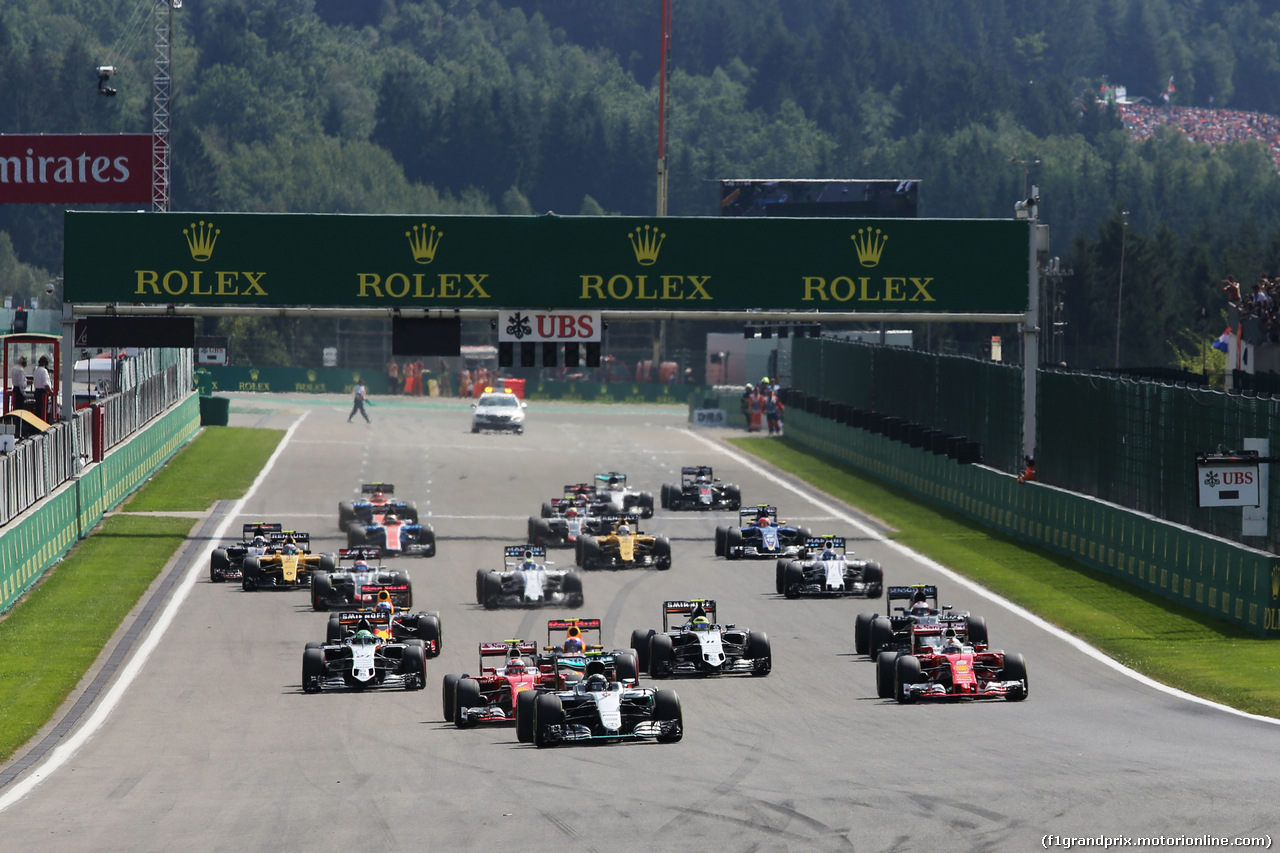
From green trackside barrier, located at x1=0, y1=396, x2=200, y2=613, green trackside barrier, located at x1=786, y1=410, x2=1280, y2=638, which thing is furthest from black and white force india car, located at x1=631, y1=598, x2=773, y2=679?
green trackside barrier, located at x1=0, y1=396, x2=200, y2=613

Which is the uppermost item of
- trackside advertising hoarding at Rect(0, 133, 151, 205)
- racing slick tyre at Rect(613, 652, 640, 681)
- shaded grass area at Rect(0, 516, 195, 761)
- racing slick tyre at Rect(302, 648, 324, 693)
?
trackside advertising hoarding at Rect(0, 133, 151, 205)

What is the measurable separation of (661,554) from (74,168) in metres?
47.3

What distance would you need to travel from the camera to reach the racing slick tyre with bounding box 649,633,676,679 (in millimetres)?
23234

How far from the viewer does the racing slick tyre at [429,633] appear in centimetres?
2484

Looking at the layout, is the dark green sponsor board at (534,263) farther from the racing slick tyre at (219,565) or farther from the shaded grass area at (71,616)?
the racing slick tyre at (219,565)

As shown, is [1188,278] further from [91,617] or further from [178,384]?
[91,617]

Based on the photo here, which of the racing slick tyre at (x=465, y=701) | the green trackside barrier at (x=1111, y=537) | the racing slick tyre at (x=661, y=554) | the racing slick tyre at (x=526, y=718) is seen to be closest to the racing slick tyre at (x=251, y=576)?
the racing slick tyre at (x=661, y=554)

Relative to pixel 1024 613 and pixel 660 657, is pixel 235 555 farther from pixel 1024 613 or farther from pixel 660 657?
pixel 1024 613

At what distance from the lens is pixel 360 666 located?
22922 millimetres

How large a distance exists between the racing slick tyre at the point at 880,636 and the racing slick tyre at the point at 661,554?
373 inches

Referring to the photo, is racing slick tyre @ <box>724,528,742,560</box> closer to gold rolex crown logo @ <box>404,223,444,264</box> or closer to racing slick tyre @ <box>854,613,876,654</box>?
gold rolex crown logo @ <box>404,223,444,264</box>

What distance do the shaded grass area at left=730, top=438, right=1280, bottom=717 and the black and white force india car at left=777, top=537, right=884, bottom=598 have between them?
1486 mm

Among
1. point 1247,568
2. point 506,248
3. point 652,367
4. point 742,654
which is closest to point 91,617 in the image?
point 742,654

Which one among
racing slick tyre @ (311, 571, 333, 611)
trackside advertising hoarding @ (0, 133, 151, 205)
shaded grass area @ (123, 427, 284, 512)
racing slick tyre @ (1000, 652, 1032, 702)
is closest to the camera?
racing slick tyre @ (1000, 652, 1032, 702)
